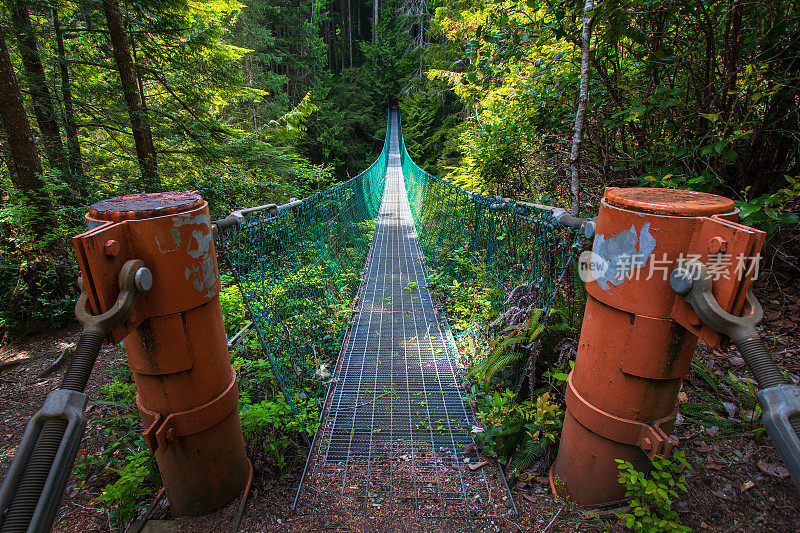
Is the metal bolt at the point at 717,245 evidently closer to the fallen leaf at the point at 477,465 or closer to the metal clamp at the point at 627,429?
the metal clamp at the point at 627,429

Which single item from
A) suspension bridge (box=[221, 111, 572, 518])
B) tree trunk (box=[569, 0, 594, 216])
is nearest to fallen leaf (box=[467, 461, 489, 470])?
suspension bridge (box=[221, 111, 572, 518])

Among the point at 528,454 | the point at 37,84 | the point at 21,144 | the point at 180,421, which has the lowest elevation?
the point at 528,454

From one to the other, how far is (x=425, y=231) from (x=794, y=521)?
577 cm

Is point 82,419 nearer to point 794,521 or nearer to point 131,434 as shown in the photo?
point 131,434

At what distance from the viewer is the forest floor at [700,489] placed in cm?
133

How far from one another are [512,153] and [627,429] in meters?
3.23

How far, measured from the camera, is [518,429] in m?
1.88

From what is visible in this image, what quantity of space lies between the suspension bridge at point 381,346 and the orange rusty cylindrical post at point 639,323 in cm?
54

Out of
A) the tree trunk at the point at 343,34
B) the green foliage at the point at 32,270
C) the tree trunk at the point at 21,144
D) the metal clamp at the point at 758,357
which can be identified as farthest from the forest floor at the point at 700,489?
the tree trunk at the point at 343,34

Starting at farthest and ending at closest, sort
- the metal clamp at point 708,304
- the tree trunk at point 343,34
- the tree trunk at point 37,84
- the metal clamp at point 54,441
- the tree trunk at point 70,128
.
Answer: the tree trunk at point 343,34
the tree trunk at point 70,128
the tree trunk at point 37,84
the metal clamp at point 708,304
the metal clamp at point 54,441

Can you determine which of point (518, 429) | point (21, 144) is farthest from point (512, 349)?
point (21, 144)

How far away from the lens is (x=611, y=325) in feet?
4.10

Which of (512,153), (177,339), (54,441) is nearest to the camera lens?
(54,441)

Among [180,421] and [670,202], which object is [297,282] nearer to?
[180,421]
